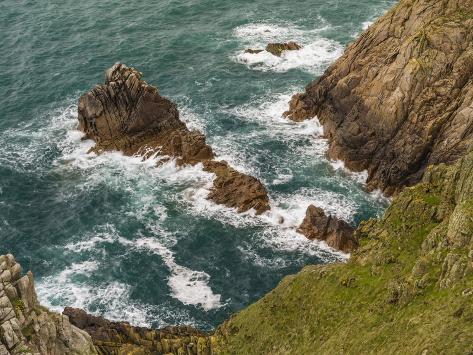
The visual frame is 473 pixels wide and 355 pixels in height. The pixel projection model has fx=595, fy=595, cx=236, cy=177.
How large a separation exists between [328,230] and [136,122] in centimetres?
3882

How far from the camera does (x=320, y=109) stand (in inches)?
4104

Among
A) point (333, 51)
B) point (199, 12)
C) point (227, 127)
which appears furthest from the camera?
point (199, 12)

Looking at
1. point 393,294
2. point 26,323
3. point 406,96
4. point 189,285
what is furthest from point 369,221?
point 26,323

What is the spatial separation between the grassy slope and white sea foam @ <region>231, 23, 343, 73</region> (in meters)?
65.0

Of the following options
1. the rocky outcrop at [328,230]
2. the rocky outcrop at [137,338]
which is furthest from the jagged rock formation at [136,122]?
the rocky outcrop at [137,338]

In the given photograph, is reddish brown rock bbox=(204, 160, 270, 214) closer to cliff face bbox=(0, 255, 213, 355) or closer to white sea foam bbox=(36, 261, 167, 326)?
white sea foam bbox=(36, 261, 167, 326)

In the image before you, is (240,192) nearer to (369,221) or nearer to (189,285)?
(189,285)

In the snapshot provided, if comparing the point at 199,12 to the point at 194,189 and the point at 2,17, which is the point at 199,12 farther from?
the point at 194,189

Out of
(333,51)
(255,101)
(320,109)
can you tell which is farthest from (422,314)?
(333,51)

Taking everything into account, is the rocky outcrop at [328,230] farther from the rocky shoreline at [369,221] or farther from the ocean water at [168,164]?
the ocean water at [168,164]

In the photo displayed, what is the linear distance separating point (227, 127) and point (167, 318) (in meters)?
43.4

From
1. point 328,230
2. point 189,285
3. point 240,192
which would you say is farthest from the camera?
point 240,192

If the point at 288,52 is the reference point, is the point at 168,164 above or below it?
below

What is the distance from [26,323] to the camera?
44469 mm
